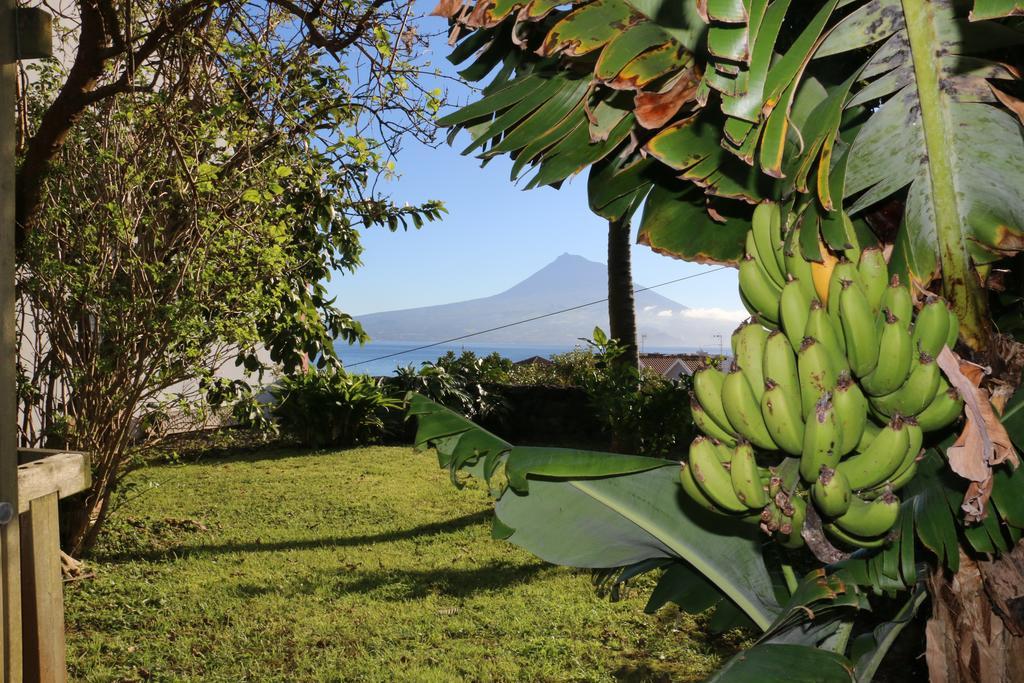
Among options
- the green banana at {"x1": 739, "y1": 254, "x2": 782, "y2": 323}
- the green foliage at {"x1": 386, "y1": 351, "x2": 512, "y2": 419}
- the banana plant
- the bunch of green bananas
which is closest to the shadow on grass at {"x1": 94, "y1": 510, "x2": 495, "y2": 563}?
the green foliage at {"x1": 386, "y1": 351, "x2": 512, "y2": 419}

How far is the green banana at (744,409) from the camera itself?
5.88ft

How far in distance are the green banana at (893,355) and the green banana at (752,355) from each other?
0.25 m

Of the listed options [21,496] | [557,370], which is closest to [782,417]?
[21,496]

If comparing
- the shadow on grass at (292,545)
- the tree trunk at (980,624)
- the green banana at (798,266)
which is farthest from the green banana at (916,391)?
the shadow on grass at (292,545)

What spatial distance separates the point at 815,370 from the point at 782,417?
0.12 metres

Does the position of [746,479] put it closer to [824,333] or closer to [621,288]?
[824,333]

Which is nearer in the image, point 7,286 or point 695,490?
point 695,490

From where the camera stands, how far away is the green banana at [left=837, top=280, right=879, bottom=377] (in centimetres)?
175

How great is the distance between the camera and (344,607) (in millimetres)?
5168

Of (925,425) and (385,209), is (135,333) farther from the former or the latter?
(925,425)

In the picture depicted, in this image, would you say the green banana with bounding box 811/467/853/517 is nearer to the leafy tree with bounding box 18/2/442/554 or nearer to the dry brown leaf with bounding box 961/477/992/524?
the dry brown leaf with bounding box 961/477/992/524

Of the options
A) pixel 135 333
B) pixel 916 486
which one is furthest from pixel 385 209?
pixel 916 486

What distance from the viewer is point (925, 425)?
183cm

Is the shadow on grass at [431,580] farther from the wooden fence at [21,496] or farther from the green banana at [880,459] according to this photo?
the green banana at [880,459]
